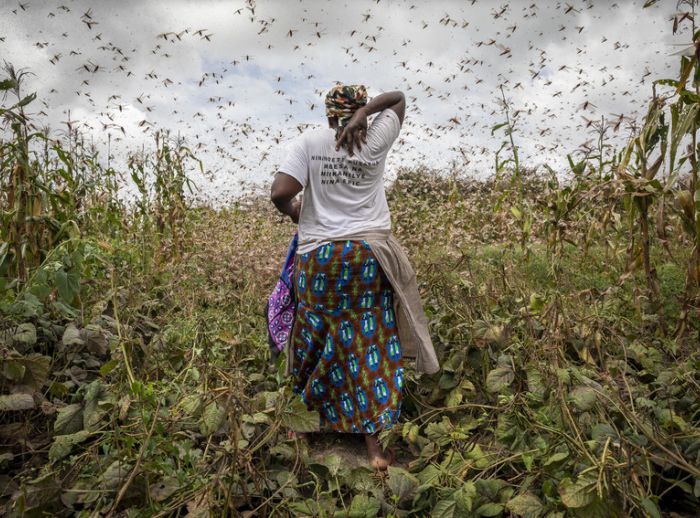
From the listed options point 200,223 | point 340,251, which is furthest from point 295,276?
point 200,223

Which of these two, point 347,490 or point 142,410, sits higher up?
point 142,410

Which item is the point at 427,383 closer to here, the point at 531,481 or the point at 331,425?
the point at 331,425

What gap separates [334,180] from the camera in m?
2.60

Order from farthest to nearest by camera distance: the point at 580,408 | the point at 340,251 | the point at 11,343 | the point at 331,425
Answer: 1. the point at 331,425
2. the point at 340,251
3. the point at 11,343
4. the point at 580,408

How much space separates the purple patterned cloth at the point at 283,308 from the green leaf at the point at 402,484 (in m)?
1.08

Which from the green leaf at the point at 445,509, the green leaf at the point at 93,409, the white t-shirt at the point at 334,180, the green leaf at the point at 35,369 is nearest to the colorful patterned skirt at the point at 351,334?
the white t-shirt at the point at 334,180

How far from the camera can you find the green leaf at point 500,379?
212cm

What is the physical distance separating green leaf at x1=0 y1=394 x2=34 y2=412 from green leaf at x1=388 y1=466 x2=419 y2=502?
1.44 m

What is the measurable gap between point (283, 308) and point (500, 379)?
3.96ft

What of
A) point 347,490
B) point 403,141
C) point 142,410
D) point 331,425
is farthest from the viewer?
point 403,141

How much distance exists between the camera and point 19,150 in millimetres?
2584

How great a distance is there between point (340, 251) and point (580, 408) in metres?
1.24

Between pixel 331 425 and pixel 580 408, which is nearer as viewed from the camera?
pixel 580 408

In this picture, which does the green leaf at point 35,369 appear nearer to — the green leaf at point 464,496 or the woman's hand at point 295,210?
the woman's hand at point 295,210
